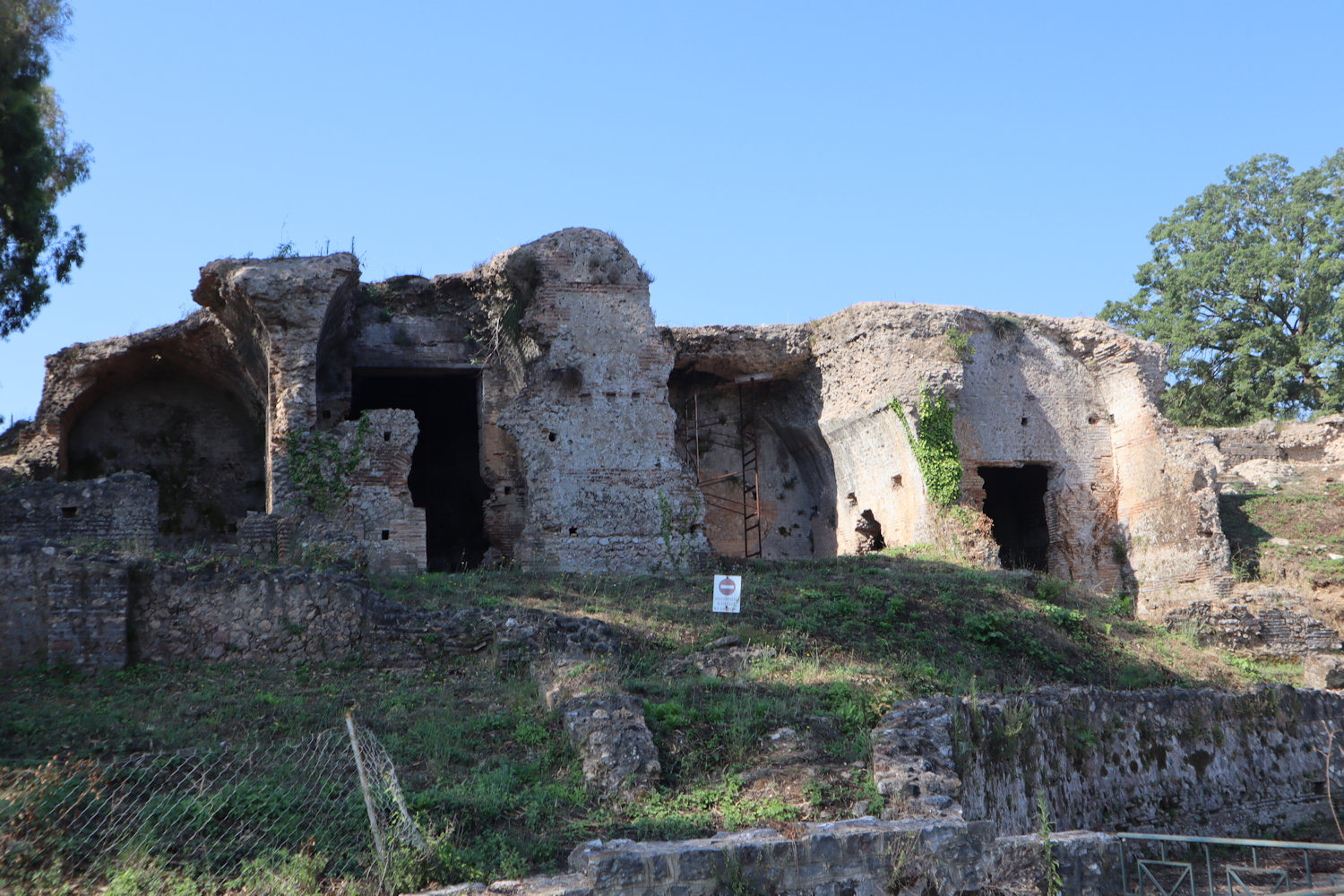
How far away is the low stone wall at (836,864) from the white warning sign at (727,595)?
23.5 feet

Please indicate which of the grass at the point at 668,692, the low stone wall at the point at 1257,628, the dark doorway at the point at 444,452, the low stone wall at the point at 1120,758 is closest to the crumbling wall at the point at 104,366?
the dark doorway at the point at 444,452

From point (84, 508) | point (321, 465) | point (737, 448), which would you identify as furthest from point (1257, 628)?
point (84, 508)

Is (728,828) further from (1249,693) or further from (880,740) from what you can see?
(1249,693)

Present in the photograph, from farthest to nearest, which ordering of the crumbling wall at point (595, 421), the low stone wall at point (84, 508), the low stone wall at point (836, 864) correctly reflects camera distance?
the crumbling wall at point (595, 421) → the low stone wall at point (84, 508) → the low stone wall at point (836, 864)

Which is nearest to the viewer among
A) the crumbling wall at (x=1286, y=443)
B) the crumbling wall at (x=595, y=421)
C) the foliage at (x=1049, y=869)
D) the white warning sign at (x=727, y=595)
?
the foliage at (x=1049, y=869)

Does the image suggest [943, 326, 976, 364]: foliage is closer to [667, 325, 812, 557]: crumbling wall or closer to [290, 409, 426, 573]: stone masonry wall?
[667, 325, 812, 557]: crumbling wall

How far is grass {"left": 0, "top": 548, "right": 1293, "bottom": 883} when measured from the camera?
8.40 metres

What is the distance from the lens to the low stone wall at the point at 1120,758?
9156 mm

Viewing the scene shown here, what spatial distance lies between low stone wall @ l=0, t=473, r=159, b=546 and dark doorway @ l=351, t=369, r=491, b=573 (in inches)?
204

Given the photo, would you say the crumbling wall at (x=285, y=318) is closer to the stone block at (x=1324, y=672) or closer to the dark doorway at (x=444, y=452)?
the dark doorway at (x=444, y=452)

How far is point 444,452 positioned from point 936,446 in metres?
9.10

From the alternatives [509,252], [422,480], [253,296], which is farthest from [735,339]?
[253,296]

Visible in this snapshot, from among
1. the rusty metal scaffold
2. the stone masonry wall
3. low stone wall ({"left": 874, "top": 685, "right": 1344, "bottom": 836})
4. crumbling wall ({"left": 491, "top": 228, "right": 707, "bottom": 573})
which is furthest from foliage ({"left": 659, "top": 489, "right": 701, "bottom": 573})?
low stone wall ({"left": 874, "top": 685, "right": 1344, "bottom": 836})

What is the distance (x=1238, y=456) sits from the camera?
25.4 m
